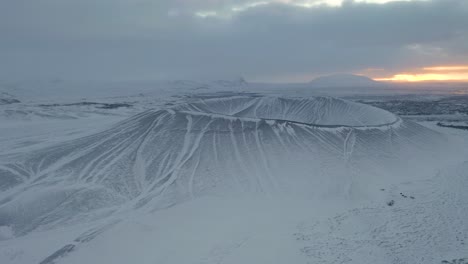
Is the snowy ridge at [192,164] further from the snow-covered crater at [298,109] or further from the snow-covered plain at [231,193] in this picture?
the snow-covered crater at [298,109]

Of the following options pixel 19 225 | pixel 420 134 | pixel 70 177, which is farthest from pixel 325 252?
pixel 420 134

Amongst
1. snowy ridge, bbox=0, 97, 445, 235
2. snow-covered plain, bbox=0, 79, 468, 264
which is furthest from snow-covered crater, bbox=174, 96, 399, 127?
snowy ridge, bbox=0, 97, 445, 235

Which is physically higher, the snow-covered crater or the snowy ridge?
the snow-covered crater

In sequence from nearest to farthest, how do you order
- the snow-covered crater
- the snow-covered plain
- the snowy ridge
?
the snow-covered plain < the snowy ridge < the snow-covered crater

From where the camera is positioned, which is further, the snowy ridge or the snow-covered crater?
the snow-covered crater

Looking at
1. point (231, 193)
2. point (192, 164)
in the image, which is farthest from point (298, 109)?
point (231, 193)

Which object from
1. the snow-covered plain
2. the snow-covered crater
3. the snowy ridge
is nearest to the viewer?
the snow-covered plain

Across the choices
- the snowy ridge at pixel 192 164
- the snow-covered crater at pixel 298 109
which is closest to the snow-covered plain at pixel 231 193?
the snowy ridge at pixel 192 164

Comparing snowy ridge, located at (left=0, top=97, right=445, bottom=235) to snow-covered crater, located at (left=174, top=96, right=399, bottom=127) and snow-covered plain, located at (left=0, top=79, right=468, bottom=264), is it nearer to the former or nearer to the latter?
snow-covered plain, located at (left=0, top=79, right=468, bottom=264)
